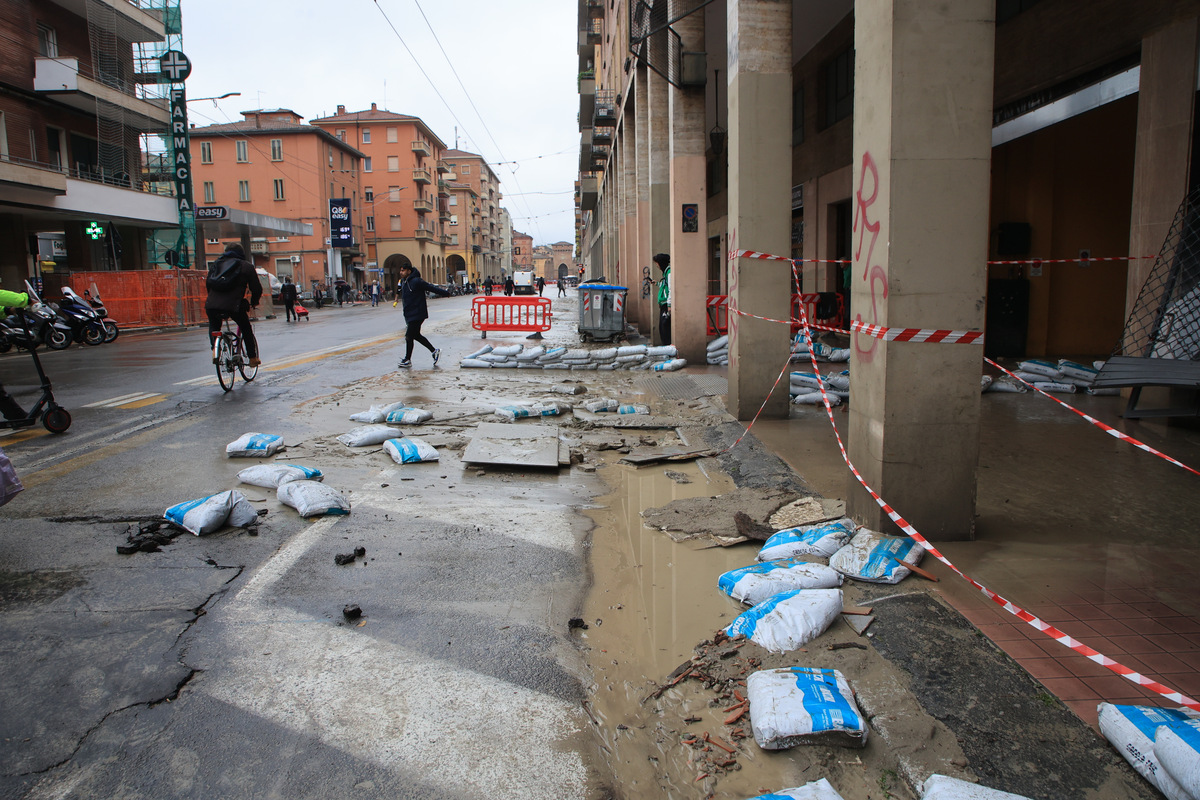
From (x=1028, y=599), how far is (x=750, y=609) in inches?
47.9

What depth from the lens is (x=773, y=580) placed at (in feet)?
12.1

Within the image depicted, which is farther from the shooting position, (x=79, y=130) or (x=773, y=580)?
(x=79, y=130)

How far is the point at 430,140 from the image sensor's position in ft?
299

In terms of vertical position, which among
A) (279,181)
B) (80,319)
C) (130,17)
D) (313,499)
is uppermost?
(130,17)

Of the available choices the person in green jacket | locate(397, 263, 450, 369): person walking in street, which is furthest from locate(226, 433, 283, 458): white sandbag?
locate(397, 263, 450, 369): person walking in street

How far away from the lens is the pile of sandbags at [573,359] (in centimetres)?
1340

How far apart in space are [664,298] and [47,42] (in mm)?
27915

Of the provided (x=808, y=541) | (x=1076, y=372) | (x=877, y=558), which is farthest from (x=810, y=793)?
(x=1076, y=372)

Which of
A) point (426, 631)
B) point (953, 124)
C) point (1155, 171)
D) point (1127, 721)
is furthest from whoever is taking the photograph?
point (1155, 171)

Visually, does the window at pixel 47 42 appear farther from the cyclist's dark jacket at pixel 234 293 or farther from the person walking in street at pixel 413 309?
the cyclist's dark jacket at pixel 234 293

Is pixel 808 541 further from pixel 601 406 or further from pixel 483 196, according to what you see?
pixel 483 196

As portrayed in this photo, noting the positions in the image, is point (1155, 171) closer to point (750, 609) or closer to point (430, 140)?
point (750, 609)

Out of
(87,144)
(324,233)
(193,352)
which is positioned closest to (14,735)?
(193,352)

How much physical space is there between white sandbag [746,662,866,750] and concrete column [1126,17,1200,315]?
7.47 meters
